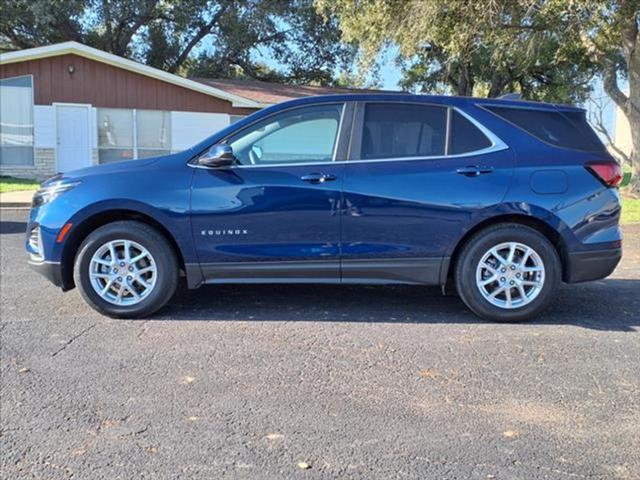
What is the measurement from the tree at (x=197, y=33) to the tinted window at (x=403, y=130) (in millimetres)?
24263

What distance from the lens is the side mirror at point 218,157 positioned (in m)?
4.75

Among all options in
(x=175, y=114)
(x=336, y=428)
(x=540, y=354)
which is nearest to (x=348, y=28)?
(x=175, y=114)

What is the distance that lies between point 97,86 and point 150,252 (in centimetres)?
1605

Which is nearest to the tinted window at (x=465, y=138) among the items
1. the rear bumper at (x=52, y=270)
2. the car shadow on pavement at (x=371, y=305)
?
the car shadow on pavement at (x=371, y=305)

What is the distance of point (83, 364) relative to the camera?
3988 mm

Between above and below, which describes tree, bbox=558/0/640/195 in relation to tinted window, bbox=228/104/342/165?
above

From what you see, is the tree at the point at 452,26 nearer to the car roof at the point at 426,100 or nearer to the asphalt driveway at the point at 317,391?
the car roof at the point at 426,100

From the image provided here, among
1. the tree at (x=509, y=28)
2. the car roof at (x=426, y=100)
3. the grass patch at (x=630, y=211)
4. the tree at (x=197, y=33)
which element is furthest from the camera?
the tree at (x=197, y=33)

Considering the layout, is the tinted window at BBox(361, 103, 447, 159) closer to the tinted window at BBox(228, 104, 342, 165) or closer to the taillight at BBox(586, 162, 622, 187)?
the tinted window at BBox(228, 104, 342, 165)

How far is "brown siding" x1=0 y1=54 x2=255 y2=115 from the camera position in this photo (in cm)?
1852

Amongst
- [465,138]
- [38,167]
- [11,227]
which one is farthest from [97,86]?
[465,138]

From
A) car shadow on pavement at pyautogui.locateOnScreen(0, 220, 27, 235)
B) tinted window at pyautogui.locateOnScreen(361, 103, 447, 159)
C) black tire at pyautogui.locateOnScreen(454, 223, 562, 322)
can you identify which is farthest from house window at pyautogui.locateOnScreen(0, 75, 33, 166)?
black tire at pyautogui.locateOnScreen(454, 223, 562, 322)

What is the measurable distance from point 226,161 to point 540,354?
2738 mm

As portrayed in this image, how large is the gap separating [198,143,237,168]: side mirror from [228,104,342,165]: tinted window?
0.12m
